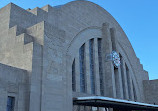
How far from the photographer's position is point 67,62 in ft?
70.8

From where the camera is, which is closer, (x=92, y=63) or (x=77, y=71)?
(x=77, y=71)

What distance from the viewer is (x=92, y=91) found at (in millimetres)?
25703

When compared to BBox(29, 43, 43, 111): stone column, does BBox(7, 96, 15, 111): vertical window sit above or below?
below

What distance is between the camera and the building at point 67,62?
14.7 meters

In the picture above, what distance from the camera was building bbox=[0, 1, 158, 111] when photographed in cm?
1471

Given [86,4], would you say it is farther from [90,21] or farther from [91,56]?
[91,56]

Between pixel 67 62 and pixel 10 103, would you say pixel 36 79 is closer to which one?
pixel 10 103

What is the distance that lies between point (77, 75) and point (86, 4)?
431 inches

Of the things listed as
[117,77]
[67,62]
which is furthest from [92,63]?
[67,62]

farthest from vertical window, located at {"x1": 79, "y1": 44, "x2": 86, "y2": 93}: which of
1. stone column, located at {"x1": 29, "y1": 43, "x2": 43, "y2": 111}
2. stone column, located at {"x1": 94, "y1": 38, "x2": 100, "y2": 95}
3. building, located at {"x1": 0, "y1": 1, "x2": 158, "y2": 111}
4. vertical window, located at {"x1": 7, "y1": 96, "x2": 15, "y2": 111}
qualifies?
vertical window, located at {"x1": 7, "y1": 96, "x2": 15, "y2": 111}

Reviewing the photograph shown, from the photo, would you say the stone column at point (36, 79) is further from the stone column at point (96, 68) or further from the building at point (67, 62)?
the stone column at point (96, 68)

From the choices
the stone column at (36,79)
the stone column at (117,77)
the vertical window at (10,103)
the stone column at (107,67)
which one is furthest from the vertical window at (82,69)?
the vertical window at (10,103)

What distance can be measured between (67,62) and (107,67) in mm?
8414

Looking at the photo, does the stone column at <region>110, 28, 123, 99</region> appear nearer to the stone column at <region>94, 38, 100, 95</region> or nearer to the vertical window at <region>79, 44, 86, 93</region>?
the stone column at <region>94, 38, 100, 95</region>
